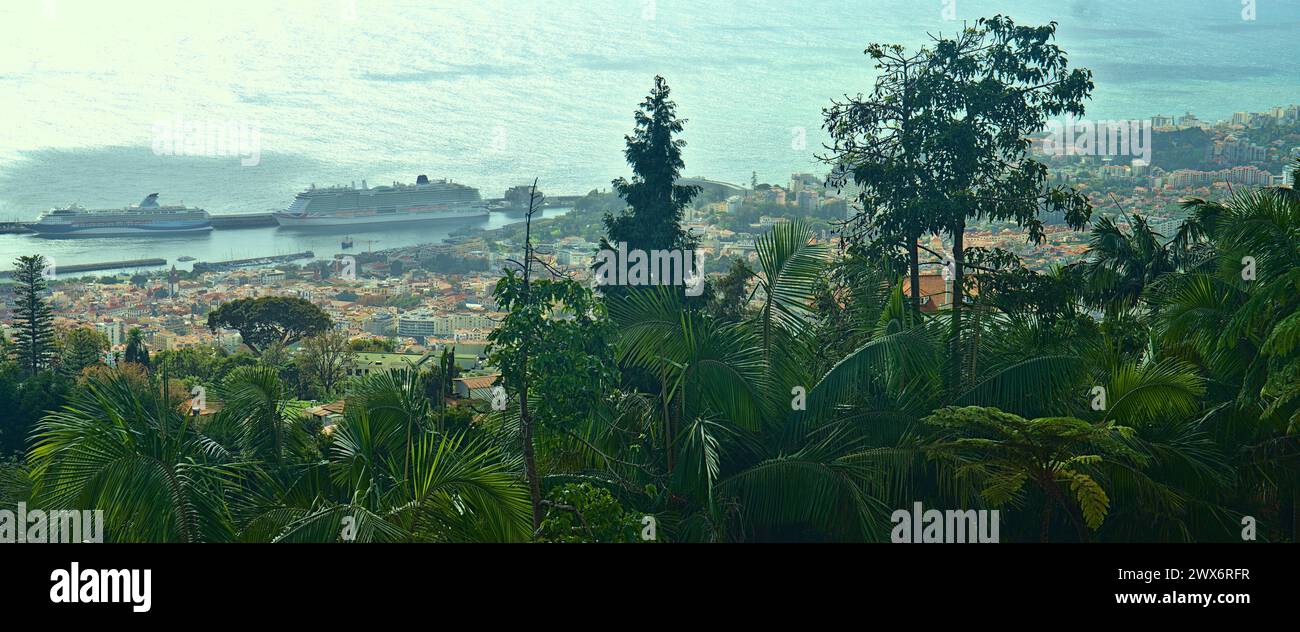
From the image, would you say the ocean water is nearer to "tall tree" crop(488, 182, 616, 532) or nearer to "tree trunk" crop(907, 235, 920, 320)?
"tree trunk" crop(907, 235, 920, 320)

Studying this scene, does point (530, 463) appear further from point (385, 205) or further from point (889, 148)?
point (385, 205)

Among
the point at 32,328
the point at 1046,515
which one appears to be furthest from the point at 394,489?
Answer: the point at 32,328

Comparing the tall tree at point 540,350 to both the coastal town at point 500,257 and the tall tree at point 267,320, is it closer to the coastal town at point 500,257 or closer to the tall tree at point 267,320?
the coastal town at point 500,257

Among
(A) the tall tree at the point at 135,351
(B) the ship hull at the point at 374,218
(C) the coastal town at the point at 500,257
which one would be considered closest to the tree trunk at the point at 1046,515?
(C) the coastal town at the point at 500,257

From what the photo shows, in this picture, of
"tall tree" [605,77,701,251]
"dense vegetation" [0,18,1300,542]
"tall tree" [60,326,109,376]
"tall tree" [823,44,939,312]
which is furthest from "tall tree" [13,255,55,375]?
"tall tree" [823,44,939,312]
